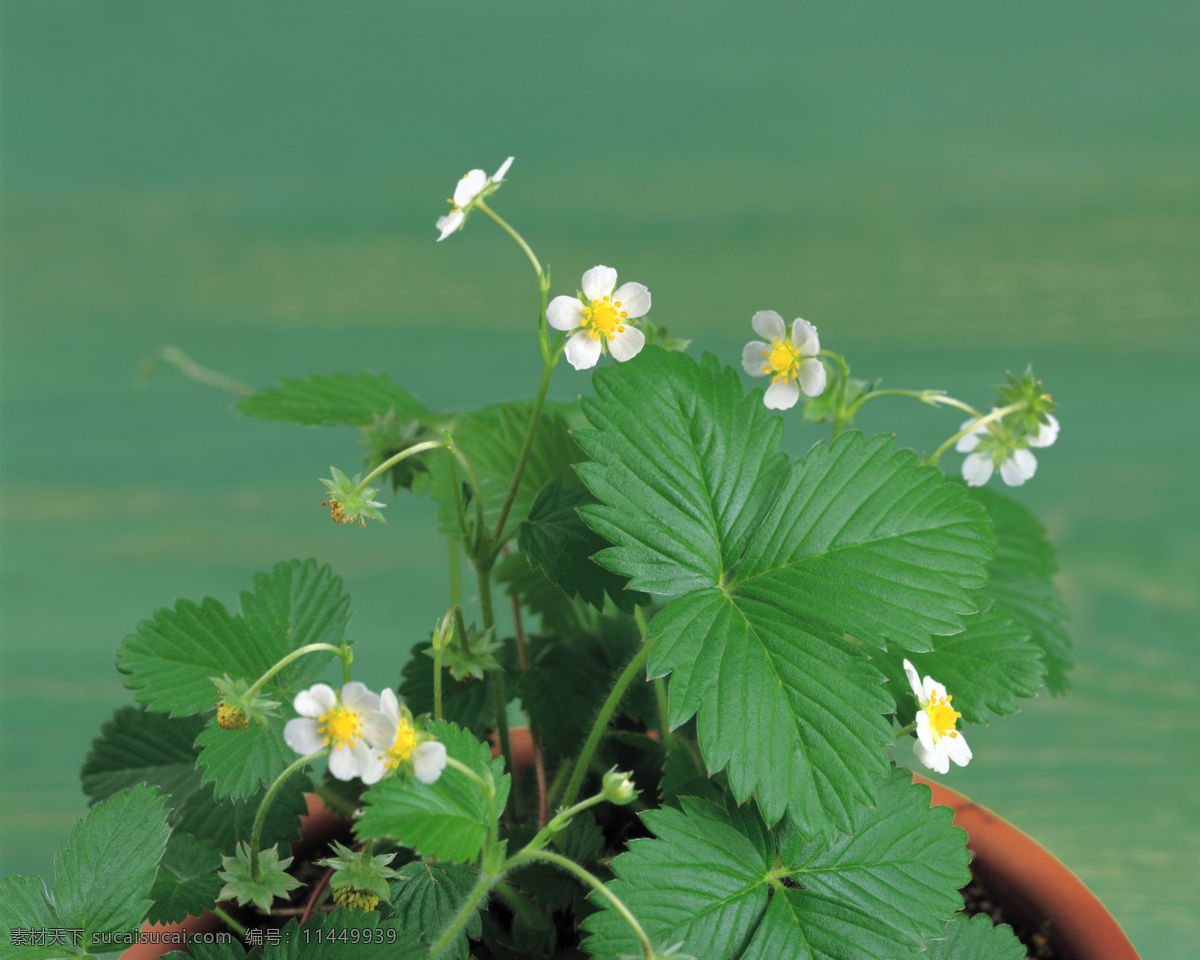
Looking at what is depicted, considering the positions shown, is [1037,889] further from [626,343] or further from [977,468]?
[626,343]

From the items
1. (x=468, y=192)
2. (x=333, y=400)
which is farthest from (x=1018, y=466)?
(x=333, y=400)

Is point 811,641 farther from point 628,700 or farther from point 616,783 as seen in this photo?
point 628,700

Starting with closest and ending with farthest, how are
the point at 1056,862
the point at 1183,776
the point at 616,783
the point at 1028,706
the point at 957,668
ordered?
1. the point at 616,783
2. the point at 957,668
3. the point at 1056,862
4. the point at 1183,776
5. the point at 1028,706

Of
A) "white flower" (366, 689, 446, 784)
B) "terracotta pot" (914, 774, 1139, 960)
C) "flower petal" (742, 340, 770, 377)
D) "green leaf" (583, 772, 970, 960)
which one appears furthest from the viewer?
"terracotta pot" (914, 774, 1139, 960)

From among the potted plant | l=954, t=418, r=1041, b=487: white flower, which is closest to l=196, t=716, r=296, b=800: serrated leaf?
the potted plant

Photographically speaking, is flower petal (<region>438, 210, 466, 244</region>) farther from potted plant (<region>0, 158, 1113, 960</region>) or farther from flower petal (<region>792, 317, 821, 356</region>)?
flower petal (<region>792, 317, 821, 356</region>)

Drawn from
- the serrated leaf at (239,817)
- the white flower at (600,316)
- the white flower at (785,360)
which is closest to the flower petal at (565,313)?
the white flower at (600,316)

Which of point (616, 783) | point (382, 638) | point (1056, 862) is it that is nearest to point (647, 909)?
point (616, 783)

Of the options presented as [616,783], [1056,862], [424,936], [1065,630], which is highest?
[1065,630]
